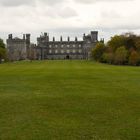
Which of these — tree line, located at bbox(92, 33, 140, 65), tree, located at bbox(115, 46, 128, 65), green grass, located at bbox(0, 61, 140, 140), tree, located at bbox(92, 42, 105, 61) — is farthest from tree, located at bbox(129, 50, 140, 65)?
green grass, located at bbox(0, 61, 140, 140)

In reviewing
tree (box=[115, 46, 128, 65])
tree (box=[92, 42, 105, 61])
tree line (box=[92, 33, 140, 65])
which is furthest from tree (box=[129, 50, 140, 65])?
tree (box=[92, 42, 105, 61])

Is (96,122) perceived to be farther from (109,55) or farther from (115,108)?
(109,55)

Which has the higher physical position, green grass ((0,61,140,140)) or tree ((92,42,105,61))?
green grass ((0,61,140,140))

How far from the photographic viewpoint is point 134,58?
11819 cm

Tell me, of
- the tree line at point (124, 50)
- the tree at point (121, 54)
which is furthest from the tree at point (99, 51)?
the tree at point (121, 54)

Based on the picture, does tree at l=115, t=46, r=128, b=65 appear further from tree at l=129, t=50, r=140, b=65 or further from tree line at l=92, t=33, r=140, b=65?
tree at l=129, t=50, r=140, b=65

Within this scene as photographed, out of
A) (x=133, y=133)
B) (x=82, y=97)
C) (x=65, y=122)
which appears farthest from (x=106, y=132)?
(x=82, y=97)

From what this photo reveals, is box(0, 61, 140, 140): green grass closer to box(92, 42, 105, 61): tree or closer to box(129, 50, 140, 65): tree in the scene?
box(129, 50, 140, 65): tree

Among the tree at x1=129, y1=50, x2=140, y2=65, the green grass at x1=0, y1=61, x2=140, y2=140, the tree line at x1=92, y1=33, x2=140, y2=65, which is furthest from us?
the tree line at x1=92, y1=33, x2=140, y2=65

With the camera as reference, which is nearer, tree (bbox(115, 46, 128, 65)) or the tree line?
the tree line

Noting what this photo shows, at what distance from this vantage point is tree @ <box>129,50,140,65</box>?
117m

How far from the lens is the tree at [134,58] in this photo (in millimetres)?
116762

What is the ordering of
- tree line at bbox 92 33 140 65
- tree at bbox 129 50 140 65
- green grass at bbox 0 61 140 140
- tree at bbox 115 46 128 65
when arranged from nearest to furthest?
green grass at bbox 0 61 140 140
tree at bbox 129 50 140 65
tree line at bbox 92 33 140 65
tree at bbox 115 46 128 65

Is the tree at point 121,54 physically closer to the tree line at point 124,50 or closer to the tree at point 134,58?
the tree line at point 124,50
